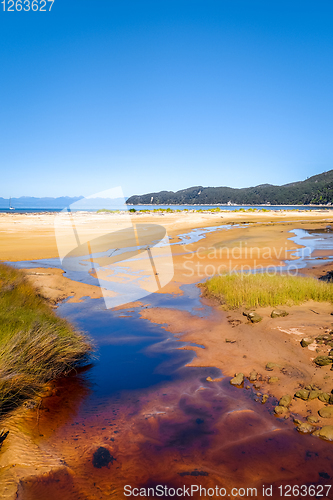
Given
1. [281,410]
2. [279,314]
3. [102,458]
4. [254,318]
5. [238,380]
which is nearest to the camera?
[102,458]

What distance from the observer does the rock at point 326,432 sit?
14.7 feet

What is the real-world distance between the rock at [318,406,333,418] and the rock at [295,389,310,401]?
0.34 meters

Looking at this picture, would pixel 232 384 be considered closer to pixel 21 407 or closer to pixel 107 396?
pixel 107 396

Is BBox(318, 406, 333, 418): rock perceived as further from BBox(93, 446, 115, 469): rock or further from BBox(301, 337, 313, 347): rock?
BBox(93, 446, 115, 469): rock

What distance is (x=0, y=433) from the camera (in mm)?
4293

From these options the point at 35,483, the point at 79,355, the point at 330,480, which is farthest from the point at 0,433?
the point at 330,480

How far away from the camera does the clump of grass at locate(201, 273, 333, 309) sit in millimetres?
10203

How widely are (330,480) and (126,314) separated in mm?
7619

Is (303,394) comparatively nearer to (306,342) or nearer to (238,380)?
(238,380)

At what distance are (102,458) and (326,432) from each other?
3375 millimetres

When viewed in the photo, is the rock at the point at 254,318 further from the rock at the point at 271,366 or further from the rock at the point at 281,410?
the rock at the point at 281,410

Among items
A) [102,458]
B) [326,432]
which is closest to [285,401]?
[326,432]

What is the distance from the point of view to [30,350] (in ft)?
A: 18.5

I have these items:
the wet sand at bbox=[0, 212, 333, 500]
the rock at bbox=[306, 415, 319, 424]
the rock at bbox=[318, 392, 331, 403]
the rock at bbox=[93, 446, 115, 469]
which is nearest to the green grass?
the wet sand at bbox=[0, 212, 333, 500]
